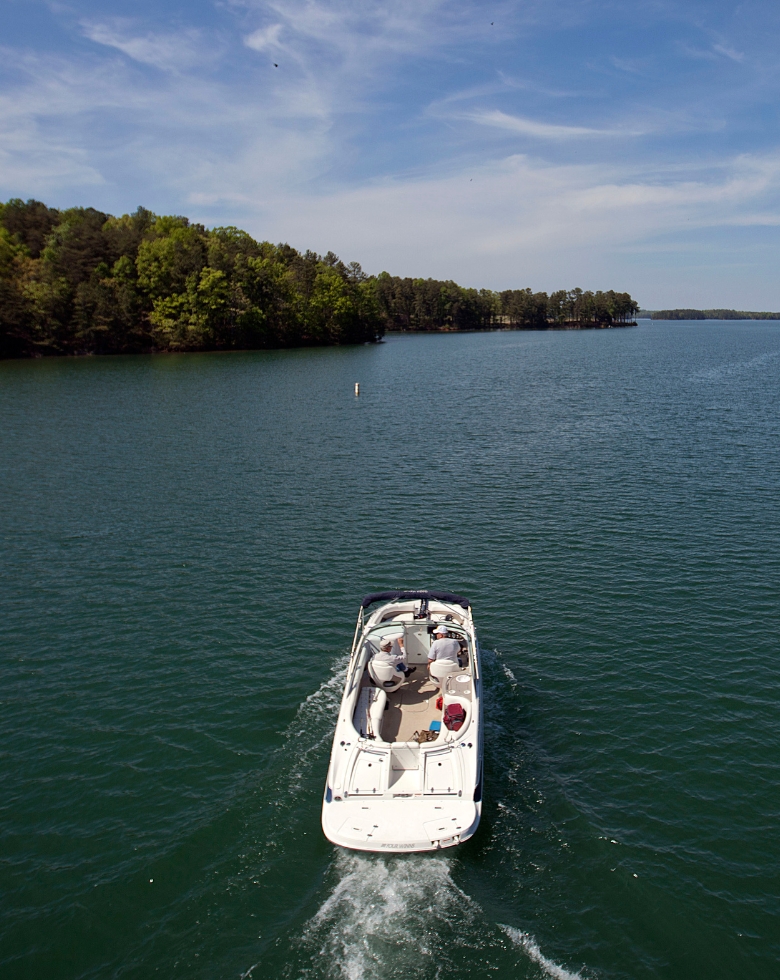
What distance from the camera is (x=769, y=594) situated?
29.3 meters

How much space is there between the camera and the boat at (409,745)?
1550 cm

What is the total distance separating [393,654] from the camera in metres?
22.1

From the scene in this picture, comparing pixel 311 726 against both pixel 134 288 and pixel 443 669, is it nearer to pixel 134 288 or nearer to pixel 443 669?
pixel 443 669

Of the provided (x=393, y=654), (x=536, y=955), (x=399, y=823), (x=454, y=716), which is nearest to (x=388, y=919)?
(x=399, y=823)

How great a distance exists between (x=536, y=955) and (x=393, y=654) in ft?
32.1

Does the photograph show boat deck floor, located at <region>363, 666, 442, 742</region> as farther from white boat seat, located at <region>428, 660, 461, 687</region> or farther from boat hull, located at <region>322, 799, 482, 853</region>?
boat hull, located at <region>322, 799, 482, 853</region>

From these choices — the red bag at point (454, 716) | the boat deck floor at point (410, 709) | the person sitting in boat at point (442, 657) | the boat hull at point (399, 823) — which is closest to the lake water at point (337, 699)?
the boat hull at point (399, 823)

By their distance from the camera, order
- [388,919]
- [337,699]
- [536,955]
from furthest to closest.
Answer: [337,699] → [388,919] → [536,955]

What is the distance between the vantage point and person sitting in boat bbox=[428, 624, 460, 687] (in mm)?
21125

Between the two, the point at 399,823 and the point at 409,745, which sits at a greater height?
the point at 409,745

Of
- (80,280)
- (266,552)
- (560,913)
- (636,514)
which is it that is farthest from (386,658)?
(80,280)

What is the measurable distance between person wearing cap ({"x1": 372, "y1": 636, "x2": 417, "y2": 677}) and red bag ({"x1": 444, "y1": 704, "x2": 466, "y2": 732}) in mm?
2491

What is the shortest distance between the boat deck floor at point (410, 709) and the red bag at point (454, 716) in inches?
34.1

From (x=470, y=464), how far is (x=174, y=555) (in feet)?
83.9
